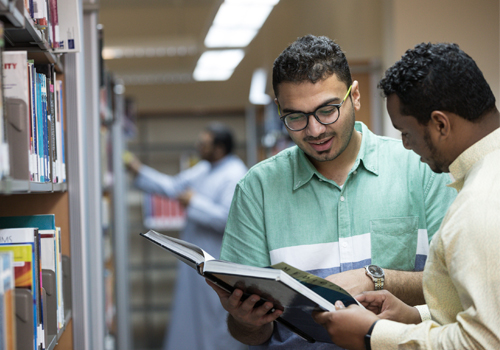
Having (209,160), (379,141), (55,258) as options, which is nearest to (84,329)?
(55,258)

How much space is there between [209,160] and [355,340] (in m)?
3.24

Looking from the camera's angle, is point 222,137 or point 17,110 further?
point 222,137

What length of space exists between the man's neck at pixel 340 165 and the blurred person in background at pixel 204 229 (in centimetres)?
234

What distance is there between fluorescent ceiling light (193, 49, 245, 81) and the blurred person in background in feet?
1.76

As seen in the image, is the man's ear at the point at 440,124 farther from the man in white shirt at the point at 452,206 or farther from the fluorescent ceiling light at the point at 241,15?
the fluorescent ceiling light at the point at 241,15

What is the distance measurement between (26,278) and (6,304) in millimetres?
215

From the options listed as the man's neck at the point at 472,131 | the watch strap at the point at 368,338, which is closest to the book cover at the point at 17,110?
the watch strap at the point at 368,338

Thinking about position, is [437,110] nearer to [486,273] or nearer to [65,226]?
[486,273]

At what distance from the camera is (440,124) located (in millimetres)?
961

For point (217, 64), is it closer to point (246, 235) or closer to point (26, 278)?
point (246, 235)

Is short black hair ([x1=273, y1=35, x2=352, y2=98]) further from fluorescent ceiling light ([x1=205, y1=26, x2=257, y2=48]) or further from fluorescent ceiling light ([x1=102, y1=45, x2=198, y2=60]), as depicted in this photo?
fluorescent ceiling light ([x1=102, y1=45, x2=198, y2=60])

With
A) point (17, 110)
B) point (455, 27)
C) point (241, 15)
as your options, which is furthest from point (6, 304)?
point (241, 15)

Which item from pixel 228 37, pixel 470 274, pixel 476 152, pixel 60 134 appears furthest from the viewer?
pixel 228 37

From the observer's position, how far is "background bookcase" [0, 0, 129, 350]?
1192 mm
